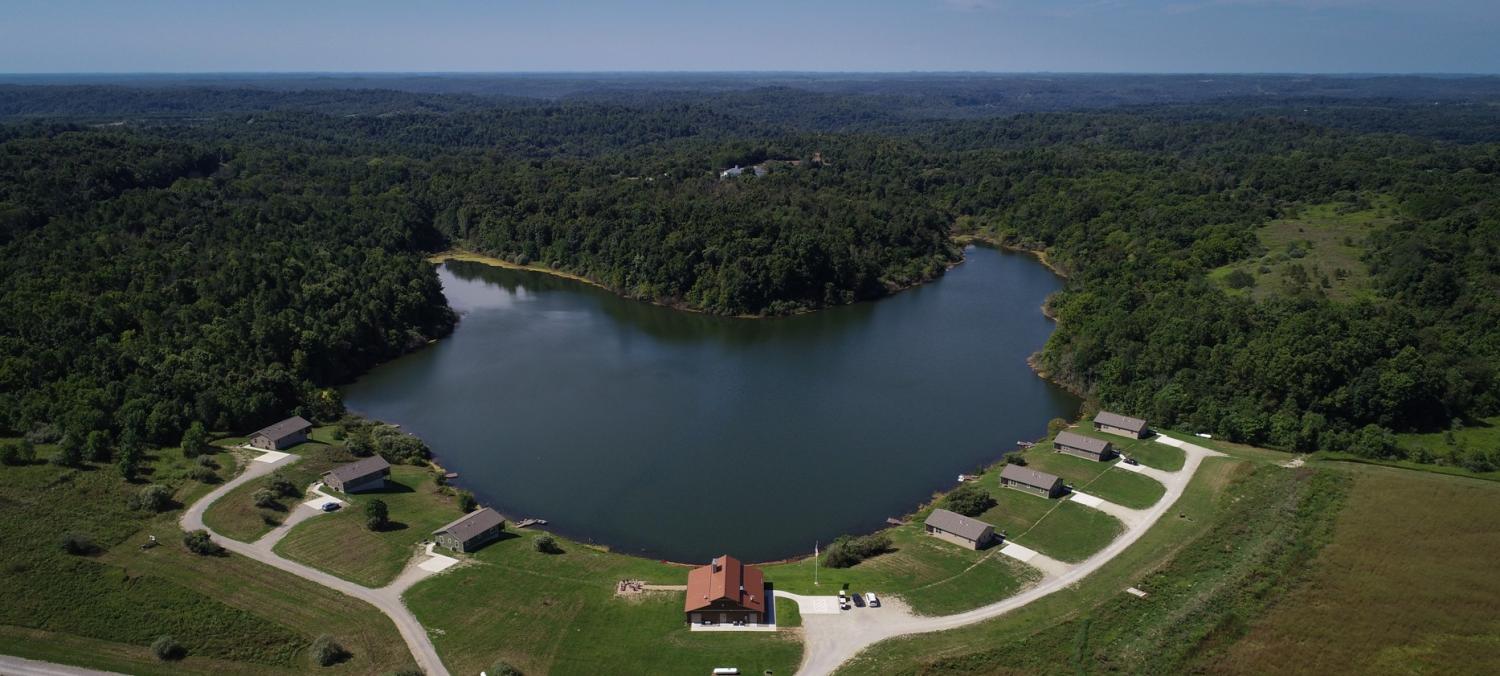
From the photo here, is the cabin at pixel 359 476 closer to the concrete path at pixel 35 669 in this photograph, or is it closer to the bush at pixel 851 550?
the concrete path at pixel 35 669

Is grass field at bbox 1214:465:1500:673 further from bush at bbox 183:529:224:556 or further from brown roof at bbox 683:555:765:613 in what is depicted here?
bush at bbox 183:529:224:556

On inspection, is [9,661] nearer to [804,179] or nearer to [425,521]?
[425,521]

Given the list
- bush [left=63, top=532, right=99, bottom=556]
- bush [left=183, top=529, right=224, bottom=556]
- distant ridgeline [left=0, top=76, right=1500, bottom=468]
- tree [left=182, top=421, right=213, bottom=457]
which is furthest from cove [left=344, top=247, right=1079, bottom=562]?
bush [left=63, top=532, right=99, bottom=556]

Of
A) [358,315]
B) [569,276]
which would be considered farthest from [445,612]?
[569,276]

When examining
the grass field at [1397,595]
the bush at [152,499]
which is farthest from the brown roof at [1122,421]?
the bush at [152,499]

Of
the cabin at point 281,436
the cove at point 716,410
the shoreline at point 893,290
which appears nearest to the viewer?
the cove at point 716,410
